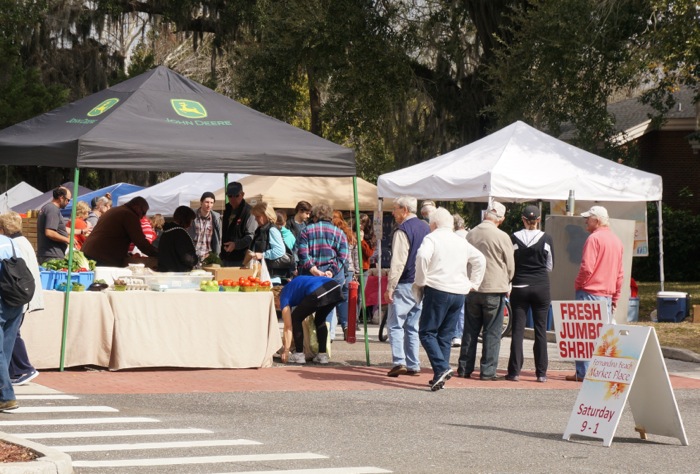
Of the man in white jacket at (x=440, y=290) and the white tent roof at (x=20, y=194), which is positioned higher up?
the white tent roof at (x=20, y=194)

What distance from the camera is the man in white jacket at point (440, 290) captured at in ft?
40.4

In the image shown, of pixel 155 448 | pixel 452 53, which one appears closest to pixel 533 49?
pixel 452 53

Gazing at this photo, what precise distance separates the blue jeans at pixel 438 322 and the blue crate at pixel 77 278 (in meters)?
3.79

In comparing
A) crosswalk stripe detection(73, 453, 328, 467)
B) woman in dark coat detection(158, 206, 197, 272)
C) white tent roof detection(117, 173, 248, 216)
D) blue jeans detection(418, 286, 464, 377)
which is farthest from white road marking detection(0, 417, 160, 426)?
white tent roof detection(117, 173, 248, 216)

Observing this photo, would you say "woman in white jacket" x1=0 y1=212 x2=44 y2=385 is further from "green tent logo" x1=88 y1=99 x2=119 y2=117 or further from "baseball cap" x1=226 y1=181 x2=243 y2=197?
"baseball cap" x1=226 y1=181 x2=243 y2=197

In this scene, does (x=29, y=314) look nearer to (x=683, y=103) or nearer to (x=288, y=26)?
(x=288, y=26)

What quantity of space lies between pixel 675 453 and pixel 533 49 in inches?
684

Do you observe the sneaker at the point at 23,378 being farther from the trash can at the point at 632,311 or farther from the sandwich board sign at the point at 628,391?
the trash can at the point at 632,311

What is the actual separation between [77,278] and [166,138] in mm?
1842

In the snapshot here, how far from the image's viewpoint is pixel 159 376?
13008 mm

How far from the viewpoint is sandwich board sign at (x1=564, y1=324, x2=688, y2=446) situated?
9586 mm

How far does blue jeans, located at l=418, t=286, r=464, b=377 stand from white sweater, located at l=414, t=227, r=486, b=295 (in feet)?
0.28

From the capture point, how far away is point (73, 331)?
13039 mm

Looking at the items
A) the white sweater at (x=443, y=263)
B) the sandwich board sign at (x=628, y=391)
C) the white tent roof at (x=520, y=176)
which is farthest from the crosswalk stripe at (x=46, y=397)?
the white tent roof at (x=520, y=176)
